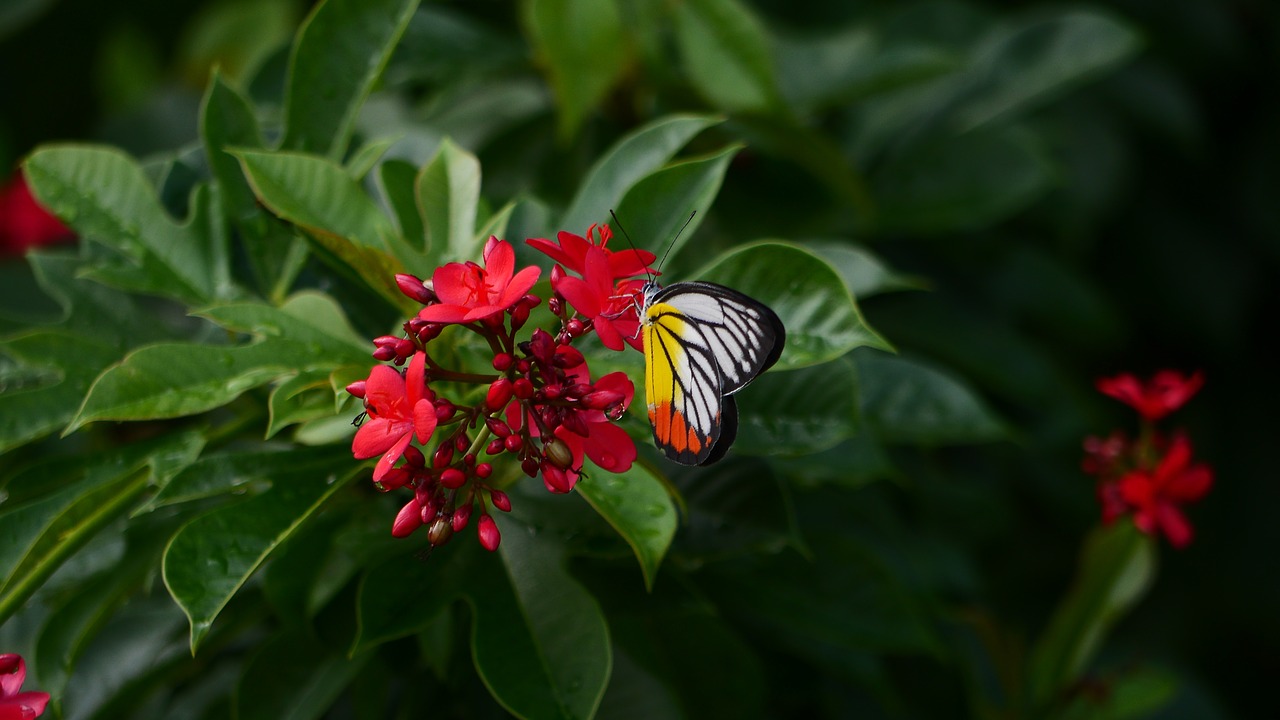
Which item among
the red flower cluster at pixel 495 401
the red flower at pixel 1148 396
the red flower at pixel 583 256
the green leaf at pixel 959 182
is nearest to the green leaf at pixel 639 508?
the red flower cluster at pixel 495 401

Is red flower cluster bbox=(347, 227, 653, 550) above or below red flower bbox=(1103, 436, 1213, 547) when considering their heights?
above

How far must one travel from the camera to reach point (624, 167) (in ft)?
3.29

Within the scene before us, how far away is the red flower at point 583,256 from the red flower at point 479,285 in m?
0.03

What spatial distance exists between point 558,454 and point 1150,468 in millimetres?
798

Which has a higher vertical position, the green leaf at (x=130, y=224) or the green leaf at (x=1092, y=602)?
the green leaf at (x=130, y=224)

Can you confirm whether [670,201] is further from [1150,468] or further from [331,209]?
[1150,468]

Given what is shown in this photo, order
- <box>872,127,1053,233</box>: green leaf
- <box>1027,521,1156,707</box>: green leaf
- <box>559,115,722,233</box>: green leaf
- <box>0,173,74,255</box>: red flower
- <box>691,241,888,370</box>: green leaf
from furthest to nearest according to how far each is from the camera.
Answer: <box>0,173,74,255</box>: red flower → <box>872,127,1053,233</box>: green leaf → <box>1027,521,1156,707</box>: green leaf → <box>559,115,722,233</box>: green leaf → <box>691,241,888,370</box>: green leaf

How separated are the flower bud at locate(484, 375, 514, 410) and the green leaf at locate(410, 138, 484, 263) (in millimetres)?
243

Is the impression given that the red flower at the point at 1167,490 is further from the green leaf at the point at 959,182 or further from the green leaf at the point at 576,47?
the green leaf at the point at 576,47

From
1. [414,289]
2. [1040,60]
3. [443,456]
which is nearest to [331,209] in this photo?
[414,289]

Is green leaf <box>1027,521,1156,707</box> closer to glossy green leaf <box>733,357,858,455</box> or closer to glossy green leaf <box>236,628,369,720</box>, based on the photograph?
glossy green leaf <box>733,357,858,455</box>

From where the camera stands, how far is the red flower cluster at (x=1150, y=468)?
1.09 m

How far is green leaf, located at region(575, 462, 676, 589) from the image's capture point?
0.79 m

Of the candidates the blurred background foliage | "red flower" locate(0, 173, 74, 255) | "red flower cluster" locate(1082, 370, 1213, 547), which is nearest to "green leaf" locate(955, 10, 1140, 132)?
the blurred background foliage
